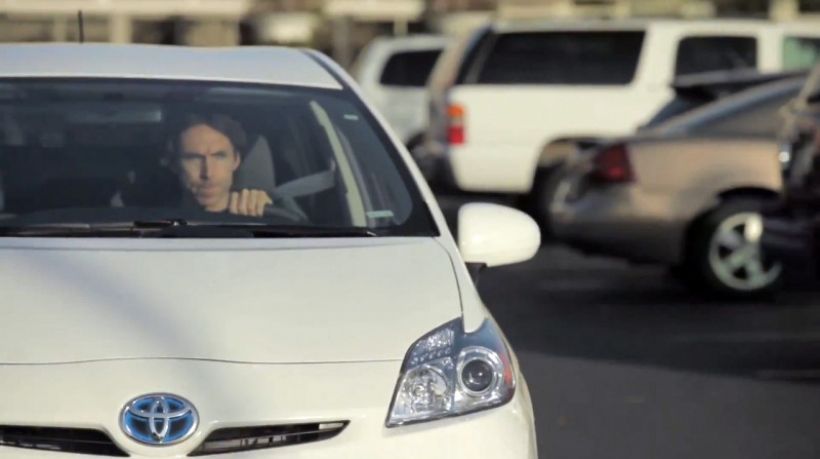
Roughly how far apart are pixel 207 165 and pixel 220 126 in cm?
24

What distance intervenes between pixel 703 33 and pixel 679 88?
322 centimetres

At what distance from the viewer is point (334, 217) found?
611 centimetres

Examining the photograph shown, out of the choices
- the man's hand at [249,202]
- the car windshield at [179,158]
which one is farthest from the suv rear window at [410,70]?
the man's hand at [249,202]

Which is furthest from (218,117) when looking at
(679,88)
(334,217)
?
(679,88)

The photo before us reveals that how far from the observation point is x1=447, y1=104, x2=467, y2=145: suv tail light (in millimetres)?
17984

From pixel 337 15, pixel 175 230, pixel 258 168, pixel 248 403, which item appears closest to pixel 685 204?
pixel 258 168

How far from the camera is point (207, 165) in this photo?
607 cm

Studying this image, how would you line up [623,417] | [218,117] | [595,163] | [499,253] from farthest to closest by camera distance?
[595,163] → [623,417] → [218,117] → [499,253]

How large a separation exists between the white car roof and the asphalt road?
1.90m

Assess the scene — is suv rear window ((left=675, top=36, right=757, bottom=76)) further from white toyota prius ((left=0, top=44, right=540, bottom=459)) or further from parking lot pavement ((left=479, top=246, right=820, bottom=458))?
white toyota prius ((left=0, top=44, right=540, bottom=459))

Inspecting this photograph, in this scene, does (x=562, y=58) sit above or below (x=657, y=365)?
below

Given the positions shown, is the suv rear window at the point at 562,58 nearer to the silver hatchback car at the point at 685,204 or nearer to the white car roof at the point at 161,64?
the silver hatchback car at the point at 685,204

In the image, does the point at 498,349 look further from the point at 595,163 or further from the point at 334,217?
the point at 595,163

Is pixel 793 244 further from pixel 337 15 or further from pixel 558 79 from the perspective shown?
pixel 337 15
